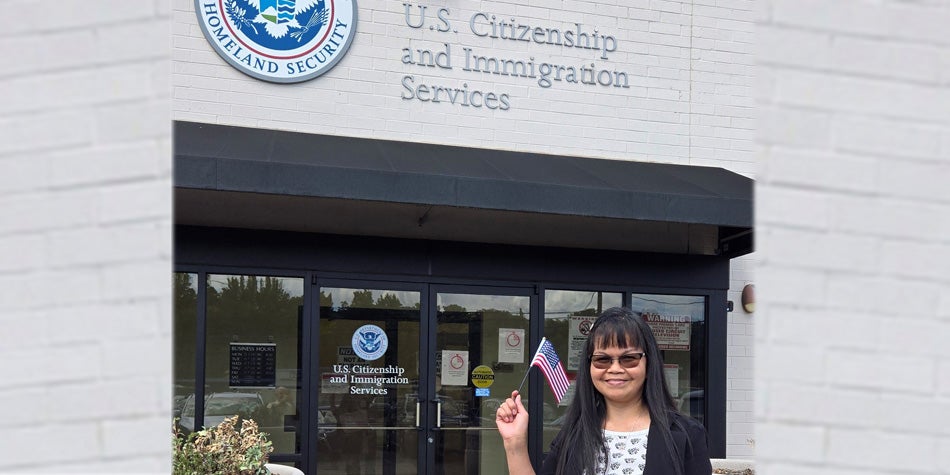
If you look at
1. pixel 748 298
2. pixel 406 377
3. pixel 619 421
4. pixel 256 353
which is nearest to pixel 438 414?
pixel 406 377

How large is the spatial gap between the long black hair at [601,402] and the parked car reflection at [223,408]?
4.79 metres

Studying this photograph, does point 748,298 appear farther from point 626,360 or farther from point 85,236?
point 85,236

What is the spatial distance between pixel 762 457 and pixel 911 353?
36cm

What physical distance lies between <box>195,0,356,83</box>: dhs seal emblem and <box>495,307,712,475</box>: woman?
4847 millimetres

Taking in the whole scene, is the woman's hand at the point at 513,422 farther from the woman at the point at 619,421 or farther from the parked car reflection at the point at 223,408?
the parked car reflection at the point at 223,408

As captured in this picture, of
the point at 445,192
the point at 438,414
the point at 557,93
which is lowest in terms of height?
the point at 438,414

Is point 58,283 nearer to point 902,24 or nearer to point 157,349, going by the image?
point 157,349

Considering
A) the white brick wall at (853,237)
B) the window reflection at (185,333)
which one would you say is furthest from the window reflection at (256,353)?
the white brick wall at (853,237)

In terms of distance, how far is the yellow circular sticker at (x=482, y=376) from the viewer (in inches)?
296

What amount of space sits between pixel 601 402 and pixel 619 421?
105mm

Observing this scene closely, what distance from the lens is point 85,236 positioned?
1.65m

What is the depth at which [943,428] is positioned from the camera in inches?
61.8

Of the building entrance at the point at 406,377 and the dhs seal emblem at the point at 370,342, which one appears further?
the dhs seal emblem at the point at 370,342

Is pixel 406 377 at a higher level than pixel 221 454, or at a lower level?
higher
